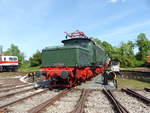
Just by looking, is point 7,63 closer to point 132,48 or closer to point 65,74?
point 65,74

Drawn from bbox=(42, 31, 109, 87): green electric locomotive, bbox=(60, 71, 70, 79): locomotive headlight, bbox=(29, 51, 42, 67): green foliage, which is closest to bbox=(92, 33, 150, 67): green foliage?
bbox=(29, 51, 42, 67): green foliage

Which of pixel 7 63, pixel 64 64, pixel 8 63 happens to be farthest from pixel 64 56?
pixel 8 63

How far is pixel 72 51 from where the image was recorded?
37.7 ft

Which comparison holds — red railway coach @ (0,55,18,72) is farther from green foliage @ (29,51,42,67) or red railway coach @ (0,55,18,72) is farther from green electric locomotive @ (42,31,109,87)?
green electric locomotive @ (42,31,109,87)

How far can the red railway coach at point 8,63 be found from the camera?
32000mm

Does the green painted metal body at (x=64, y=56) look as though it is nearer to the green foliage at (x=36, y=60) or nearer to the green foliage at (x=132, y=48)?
the green foliage at (x=36, y=60)

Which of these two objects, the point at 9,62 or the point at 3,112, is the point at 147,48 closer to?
the point at 9,62

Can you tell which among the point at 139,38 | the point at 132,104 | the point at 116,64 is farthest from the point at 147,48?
the point at 132,104

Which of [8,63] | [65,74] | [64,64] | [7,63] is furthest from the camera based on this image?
[8,63]

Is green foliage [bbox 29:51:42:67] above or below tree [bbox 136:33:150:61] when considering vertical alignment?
below

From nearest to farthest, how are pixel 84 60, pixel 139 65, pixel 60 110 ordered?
pixel 60 110 → pixel 84 60 → pixel 139 65

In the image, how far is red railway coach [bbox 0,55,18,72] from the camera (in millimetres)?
32000

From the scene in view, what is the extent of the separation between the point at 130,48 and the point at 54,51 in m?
77.4

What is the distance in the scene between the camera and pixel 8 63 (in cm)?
3291
